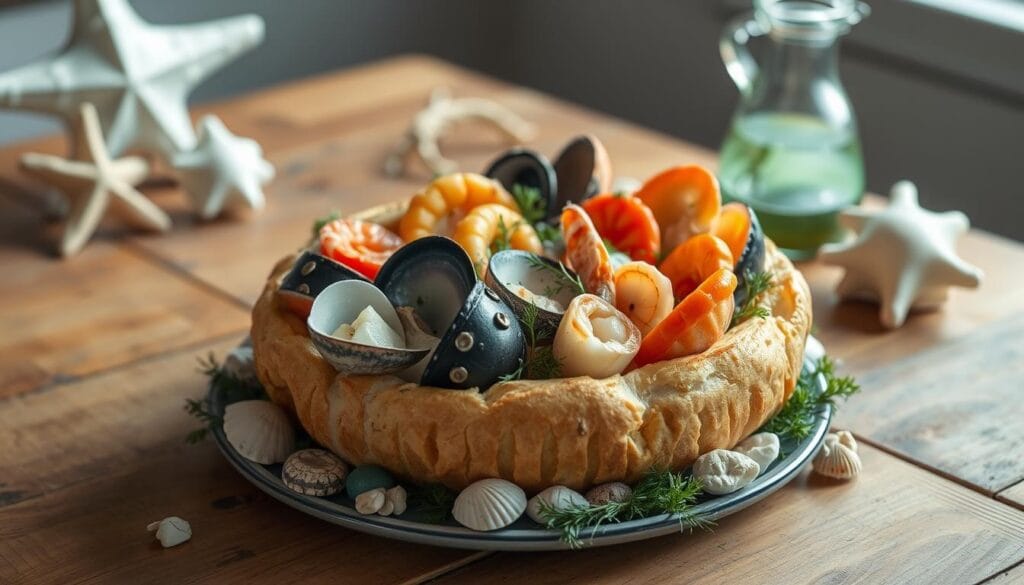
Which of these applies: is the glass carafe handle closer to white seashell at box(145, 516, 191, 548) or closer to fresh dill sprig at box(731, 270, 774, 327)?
fresh dill sprig at box(731, 270, 774, 327)

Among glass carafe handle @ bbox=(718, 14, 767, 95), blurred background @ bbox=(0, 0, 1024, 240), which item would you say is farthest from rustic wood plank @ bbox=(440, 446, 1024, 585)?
blurred background @ bbox=(0, 0, 1024, 240)

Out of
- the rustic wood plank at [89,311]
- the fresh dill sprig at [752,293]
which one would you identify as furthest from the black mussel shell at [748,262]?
the rustic wood plank at [89,311]

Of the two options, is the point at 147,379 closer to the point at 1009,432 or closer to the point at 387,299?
the point at 387,299

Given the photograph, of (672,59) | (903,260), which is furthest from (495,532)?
(672,59)

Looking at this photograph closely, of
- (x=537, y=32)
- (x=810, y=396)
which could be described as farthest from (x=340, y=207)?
(x=537, y=32)

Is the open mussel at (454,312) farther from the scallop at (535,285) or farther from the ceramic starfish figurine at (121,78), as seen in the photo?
the ceramic starfish figurine at (121,78)

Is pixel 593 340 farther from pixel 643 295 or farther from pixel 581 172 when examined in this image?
pixel 581 172
